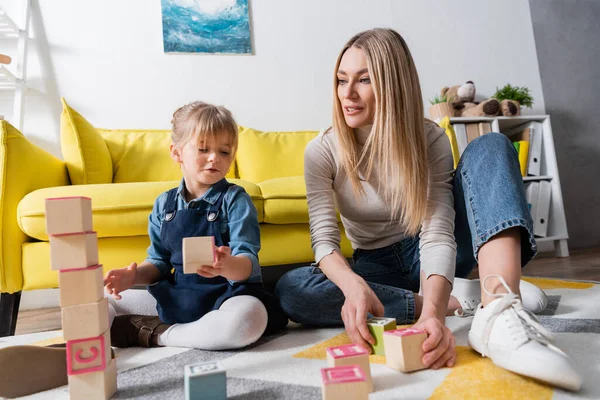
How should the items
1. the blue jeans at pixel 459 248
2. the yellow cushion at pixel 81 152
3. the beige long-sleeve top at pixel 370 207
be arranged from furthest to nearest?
the yellow cushion at pixel 81 152 < the beige long-sleeve top at pixel 370 207 < the blue jeans at pixel 459 248

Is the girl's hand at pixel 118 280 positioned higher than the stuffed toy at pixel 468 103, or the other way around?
the stuffed toy at pixel 468 103

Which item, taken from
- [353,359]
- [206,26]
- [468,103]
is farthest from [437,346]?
[206,26]

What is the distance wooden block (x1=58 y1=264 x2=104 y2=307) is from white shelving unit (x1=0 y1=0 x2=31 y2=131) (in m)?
1.70

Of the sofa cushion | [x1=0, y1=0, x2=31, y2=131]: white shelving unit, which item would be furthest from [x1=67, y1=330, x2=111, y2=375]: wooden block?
[x1=0, y1=0, x2=31, y2=131]: white shelving unit

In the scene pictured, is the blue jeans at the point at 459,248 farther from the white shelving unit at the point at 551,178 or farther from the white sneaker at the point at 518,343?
the white shelving unit at the point at 551,178

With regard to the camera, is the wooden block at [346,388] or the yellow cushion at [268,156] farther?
the yellow cushion at [268,156]

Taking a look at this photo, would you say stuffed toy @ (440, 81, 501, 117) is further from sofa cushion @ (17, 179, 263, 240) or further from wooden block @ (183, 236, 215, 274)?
wooden block @ (183, 236, 215, 274)

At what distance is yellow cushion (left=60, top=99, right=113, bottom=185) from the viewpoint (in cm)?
163

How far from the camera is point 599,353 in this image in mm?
697

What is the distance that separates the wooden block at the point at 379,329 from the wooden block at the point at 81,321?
0.43m

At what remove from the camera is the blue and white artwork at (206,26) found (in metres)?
2.27

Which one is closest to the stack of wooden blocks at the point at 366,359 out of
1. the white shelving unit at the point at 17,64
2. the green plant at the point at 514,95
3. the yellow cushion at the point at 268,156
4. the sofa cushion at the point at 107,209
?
the sofa cushion at the point at 107,209

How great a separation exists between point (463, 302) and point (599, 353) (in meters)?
0.39

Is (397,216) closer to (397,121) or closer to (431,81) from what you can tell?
(397,121)
